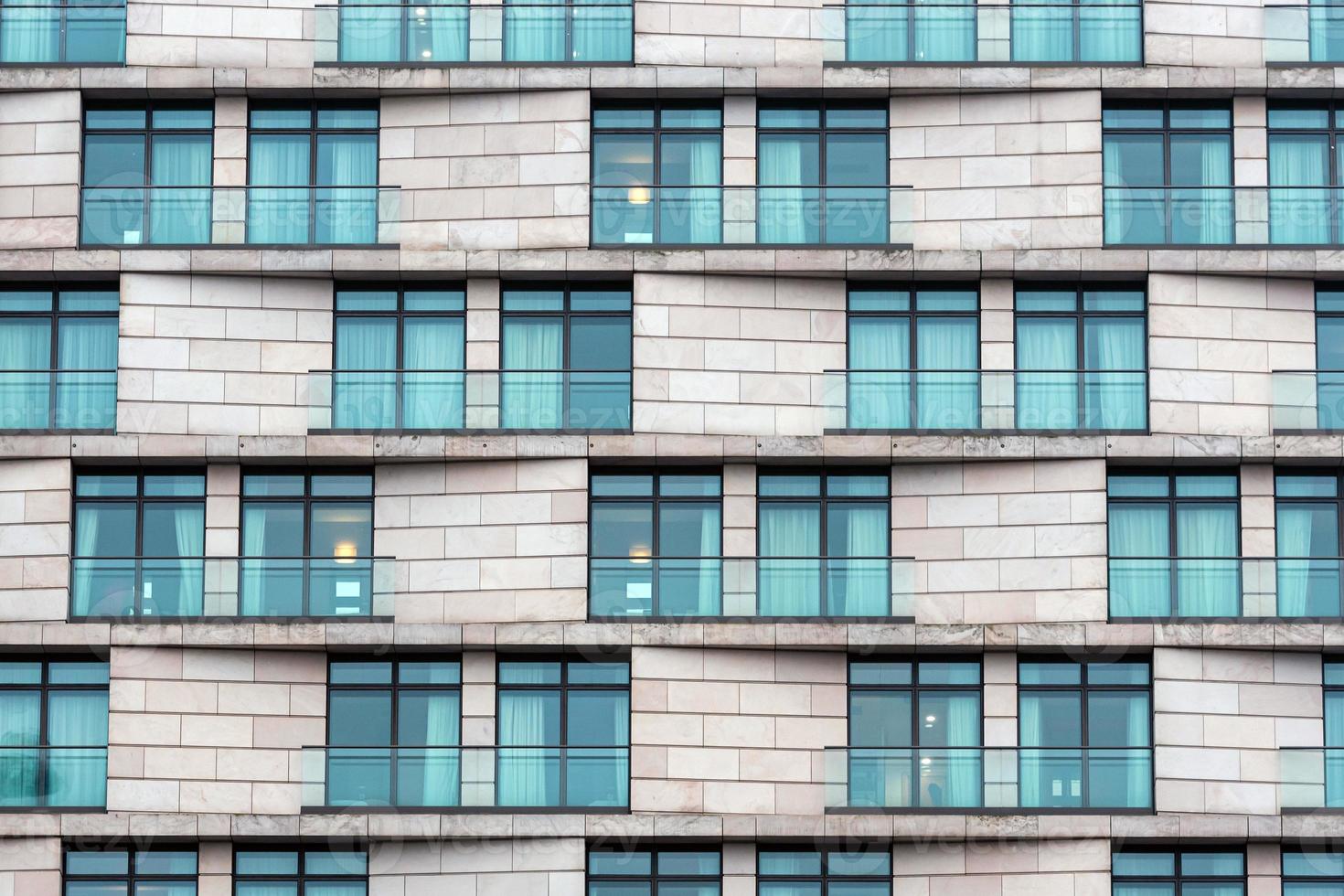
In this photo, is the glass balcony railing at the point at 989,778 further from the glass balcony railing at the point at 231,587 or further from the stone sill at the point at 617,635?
the glass balcony railing at the point at 231,587

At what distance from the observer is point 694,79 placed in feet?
132

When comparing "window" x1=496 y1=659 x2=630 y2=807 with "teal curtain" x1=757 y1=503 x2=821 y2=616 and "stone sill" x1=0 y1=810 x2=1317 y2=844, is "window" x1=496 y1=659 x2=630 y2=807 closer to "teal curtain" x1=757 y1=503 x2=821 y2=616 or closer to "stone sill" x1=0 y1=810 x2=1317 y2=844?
"stone sill" x1=0 y1=810 x2=1317 y2=844

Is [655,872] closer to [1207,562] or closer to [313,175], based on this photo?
[1207,562]

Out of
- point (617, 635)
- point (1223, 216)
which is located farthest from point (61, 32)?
point (1223, 216)

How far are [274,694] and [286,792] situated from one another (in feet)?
4.72

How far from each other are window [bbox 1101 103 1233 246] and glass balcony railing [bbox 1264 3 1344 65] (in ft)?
3.98

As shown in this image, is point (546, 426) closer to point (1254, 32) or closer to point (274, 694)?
point (274, 694)

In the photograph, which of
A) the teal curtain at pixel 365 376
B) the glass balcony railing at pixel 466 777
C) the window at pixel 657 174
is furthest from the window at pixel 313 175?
the glass balcony railing at pixel 466 777

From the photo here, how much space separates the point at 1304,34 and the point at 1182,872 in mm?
12928

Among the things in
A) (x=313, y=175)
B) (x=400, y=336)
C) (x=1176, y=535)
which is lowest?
(x=1176, y=535)

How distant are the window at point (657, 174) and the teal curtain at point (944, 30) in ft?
11.0

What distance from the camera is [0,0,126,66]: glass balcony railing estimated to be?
4091 cm

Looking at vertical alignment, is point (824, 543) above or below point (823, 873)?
above

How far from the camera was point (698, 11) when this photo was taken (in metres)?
40.7
